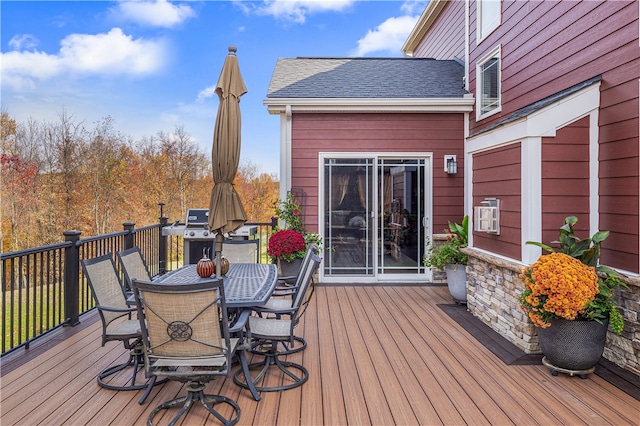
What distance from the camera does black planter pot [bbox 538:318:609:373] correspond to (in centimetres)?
294

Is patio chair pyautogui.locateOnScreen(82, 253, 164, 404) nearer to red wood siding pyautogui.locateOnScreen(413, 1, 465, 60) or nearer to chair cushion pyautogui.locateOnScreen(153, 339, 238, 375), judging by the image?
chair cushion pyautogui.locateOnScreen(153, 339, 238, 375)

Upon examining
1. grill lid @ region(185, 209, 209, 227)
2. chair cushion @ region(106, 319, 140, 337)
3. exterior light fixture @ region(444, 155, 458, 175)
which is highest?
exterior light fixture @ region(444, 155, 458, 175)

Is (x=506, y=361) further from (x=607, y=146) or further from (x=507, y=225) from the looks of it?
(x=607, y=146)

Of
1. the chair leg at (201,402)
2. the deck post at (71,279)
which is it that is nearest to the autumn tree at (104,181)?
the deck post at (71,279)

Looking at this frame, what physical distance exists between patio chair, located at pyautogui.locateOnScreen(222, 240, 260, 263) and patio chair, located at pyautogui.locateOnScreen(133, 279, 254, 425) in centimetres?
238

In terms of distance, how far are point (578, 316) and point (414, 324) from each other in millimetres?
1634

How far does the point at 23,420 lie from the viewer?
235cm

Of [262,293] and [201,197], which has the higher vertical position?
[201,197]

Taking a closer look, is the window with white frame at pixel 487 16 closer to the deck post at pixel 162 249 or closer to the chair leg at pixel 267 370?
the chair leg at pixel 267 370

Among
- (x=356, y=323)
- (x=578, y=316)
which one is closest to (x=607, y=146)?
(x=578, y=316)

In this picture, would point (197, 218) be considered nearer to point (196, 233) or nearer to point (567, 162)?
point (196, 233)

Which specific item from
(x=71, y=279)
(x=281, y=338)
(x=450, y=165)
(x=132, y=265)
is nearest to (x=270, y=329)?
(x=281, y=338)

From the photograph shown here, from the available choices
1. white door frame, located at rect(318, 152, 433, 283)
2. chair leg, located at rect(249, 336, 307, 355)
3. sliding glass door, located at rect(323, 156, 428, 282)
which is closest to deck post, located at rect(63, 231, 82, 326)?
chair leg, located at rect(249, 336, 307, 355)

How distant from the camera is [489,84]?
5.99 metres
